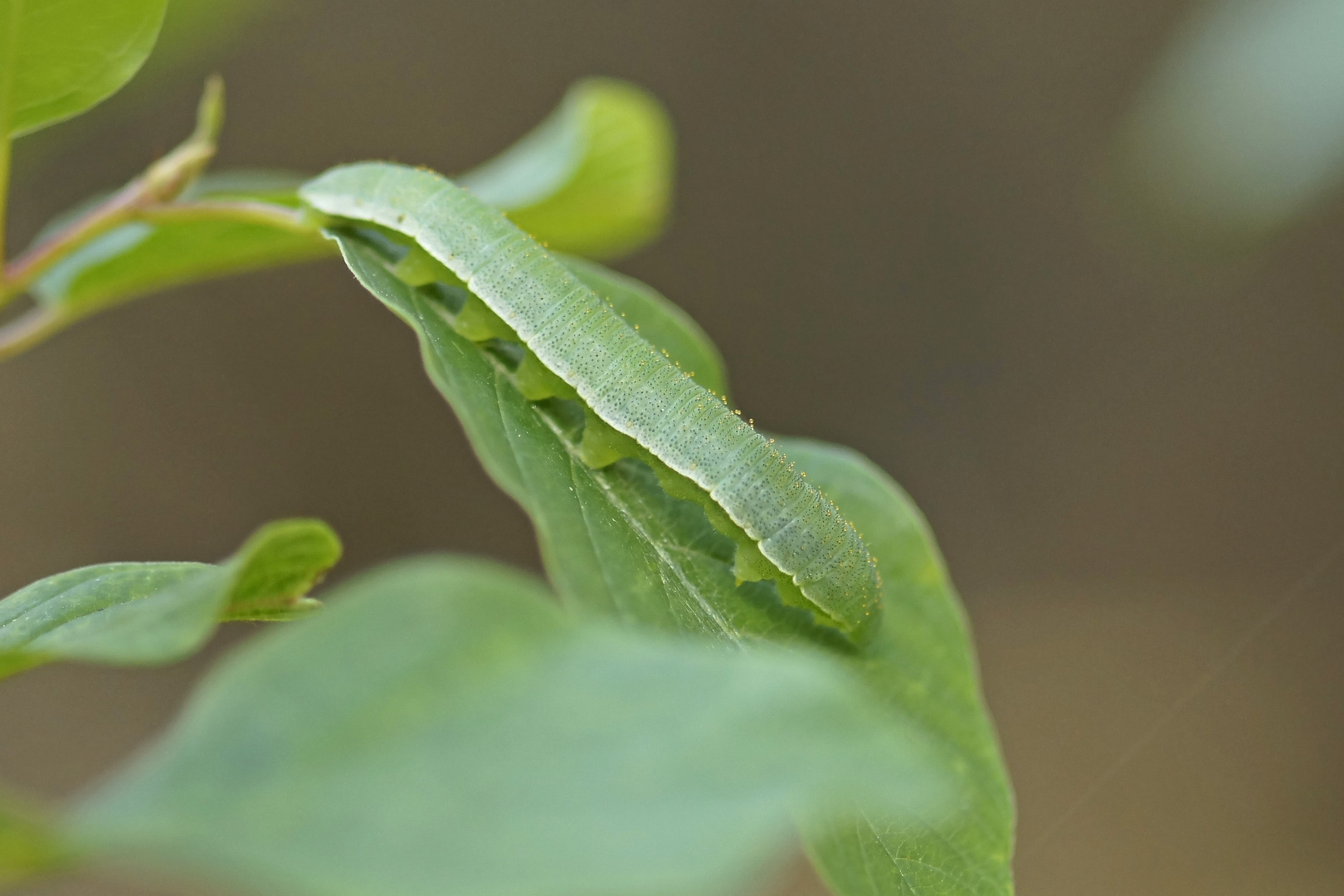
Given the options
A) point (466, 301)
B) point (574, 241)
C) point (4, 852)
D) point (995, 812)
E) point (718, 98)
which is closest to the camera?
point (4, 852)

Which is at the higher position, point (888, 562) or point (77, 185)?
point (888, 562)

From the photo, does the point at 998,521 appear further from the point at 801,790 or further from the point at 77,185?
the point at 801,790

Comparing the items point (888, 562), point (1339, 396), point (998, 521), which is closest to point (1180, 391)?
point (1339, 396)

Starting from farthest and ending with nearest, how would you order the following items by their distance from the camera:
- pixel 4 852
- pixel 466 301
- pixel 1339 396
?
pixel 1339 396 < pixel 466 301 < pixel 4 852

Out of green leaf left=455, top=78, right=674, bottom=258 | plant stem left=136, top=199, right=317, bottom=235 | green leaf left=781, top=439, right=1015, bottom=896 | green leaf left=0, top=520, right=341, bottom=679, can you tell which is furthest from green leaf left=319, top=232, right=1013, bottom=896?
green leaf left=455, top=78, right=674, bottom=258

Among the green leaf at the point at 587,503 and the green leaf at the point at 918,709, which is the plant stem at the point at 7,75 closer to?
the green leaf at the point at 587,503
